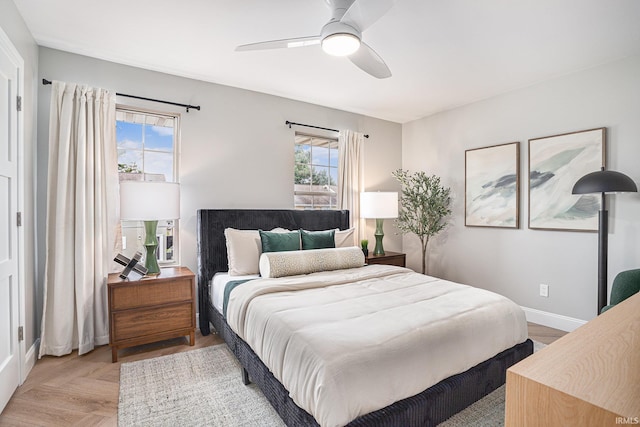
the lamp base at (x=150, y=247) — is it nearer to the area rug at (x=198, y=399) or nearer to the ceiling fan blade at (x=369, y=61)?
the area rug at (x=198, y=399)

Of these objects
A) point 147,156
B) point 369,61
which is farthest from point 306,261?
point 147,156

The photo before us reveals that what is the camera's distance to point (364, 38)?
2689 millimetres

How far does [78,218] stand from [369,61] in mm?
2785

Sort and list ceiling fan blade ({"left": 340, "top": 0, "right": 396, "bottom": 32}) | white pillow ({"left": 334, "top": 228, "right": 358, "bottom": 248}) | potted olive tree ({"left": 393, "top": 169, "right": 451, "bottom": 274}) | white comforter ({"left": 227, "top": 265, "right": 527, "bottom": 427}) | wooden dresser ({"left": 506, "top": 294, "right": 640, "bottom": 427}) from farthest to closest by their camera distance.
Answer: potted olive tree ({"left": 393, "top": 169, "right": 451, "bottom": 274}), white pillow ({"left": 334, "top": 228, "right": 358, "bottom": 248}), ceiling fan blade ({"left": 340, "top": 0, "right": 396, "bottom": 32}), white comforter ({"left": 227, "top": 265, "right": 527, "bottom": 427}), wooden dresser ({"left": 506, "top": 294, "right": 640, "bottom": 427})

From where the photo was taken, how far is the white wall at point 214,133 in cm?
292

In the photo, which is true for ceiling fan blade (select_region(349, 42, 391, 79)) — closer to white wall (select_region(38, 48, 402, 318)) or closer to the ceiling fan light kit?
the ceiling fan light kit

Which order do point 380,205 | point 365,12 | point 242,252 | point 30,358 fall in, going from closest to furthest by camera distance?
point 365,12 → point 30,358 → point 242,252 → point 380,205

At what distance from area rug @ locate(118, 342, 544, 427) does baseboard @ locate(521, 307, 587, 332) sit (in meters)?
1.77

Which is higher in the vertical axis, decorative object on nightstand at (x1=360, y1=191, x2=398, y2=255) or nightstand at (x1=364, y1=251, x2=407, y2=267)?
decorative object on nightstand at (x1=360, y1=191, x2=398, y2=255)

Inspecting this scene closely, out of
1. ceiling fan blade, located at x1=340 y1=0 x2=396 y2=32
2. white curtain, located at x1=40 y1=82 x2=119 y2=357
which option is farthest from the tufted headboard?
ceiling fan blade, located at x1=340 y1=0 x2=396 y2=32

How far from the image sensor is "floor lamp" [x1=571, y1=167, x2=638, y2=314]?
2.64 m

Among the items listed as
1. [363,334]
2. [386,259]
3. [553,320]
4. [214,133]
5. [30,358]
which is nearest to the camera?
[363,334]

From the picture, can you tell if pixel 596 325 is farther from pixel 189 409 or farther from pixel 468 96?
pixel 468 96

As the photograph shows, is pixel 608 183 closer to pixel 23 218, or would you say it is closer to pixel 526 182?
pixel 526 182
